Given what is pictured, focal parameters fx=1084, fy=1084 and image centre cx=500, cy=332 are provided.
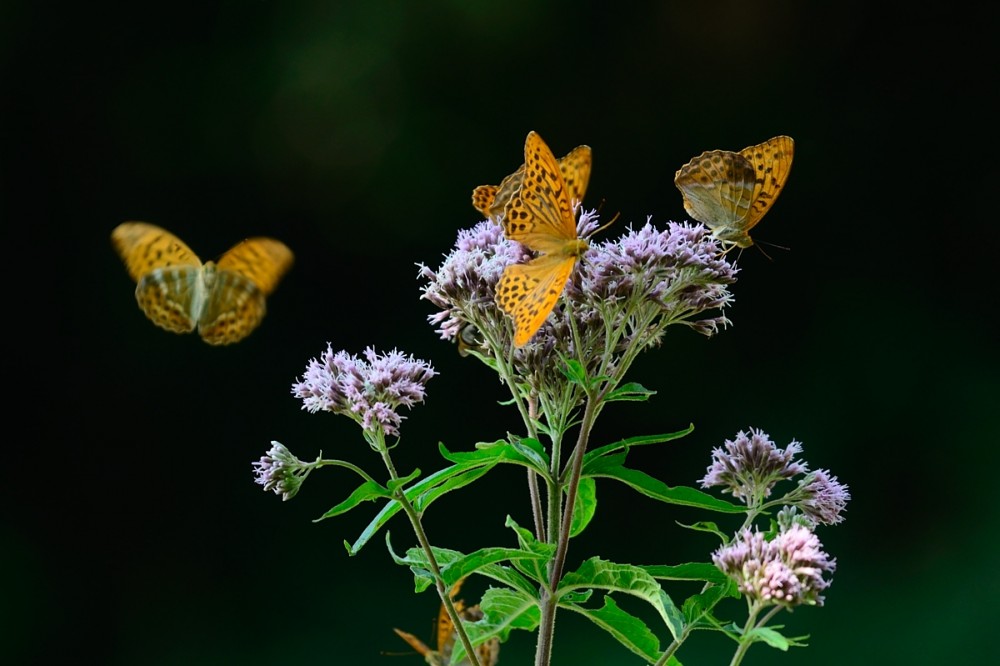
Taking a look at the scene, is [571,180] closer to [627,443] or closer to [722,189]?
[722,189]

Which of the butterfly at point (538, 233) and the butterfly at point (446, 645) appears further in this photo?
the butterfly at point (446, 645)

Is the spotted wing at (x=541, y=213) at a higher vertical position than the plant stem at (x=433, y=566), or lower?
higher

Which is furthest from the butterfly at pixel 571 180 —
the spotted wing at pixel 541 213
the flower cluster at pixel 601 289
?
the spotted wing at pixel 541 213

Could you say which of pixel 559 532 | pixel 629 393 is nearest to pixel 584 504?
pixel 559 532

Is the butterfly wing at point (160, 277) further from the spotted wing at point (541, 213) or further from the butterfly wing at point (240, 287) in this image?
the spotted wing at point (541, 213)

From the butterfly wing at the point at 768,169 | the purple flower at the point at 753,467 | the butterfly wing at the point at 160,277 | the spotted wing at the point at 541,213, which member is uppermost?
the butterfly wing at the point at 768,169

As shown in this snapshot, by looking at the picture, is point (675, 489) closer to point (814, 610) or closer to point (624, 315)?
point (624, 315)
